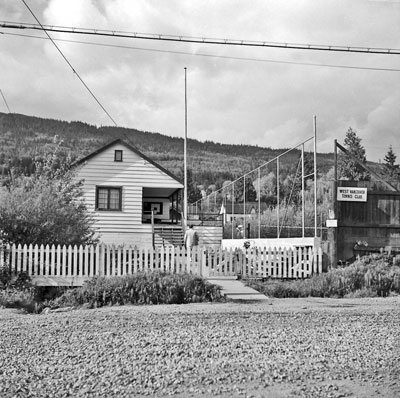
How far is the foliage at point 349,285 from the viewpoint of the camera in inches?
623

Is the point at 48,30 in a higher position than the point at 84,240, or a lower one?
higher

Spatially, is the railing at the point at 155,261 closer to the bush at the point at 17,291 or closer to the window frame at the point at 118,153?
the bush at the point at 17,291

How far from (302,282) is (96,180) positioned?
19.0 m

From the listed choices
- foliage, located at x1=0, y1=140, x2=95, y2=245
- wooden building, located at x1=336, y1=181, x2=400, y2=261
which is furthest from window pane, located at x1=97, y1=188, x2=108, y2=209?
wooden building, located at x1=336, y1=181, x2=400, y2=261

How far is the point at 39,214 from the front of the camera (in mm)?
17750

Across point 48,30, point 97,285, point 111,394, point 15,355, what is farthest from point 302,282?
point 111,394

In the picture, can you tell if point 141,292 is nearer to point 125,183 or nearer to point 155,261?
point 155,261

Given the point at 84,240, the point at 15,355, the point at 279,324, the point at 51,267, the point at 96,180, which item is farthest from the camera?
the point at 96,180

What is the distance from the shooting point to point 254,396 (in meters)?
5.56

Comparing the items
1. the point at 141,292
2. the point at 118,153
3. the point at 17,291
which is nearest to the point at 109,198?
the point at 118,153

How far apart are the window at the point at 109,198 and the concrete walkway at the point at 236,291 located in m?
16.9

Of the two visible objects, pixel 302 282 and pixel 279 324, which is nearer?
pixel 279 324

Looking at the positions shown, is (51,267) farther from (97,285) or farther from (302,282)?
(302,282)

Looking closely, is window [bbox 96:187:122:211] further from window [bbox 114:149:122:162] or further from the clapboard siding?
window [bbox 114:149:122:162]
